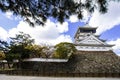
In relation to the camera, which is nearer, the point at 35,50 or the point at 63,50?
the point at 63,50

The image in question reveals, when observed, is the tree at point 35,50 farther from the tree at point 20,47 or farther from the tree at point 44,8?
the tree at point 44,8

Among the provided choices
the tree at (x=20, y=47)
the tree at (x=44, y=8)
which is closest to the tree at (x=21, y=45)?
the tree at (x=20, y=47)

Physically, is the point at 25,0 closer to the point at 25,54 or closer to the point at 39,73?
the point at 39,73

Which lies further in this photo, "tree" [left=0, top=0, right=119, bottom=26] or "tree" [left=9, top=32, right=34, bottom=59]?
"tree" [left=9, top=32, right=34, bottom=59]

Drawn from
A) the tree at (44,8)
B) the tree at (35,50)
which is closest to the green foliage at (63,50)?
the tree at (35,50)

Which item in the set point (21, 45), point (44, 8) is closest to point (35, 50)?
point (21, 45)

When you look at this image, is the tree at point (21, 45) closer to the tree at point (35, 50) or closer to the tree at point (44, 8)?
the tree at point (35, 50)

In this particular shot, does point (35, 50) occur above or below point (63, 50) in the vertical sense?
above

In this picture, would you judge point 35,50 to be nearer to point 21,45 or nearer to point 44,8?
point 21,45

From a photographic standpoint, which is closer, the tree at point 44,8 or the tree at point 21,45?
the tree at point 44,8

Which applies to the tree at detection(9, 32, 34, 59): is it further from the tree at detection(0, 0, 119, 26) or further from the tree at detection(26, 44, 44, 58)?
the tree at detection(0, 0, 119, 26)

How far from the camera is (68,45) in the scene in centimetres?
2927

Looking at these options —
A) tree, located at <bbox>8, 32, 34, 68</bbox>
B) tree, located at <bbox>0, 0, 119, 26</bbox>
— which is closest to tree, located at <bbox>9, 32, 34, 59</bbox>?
tree, located at <bbox>8, 32, 34, 68</bbox>

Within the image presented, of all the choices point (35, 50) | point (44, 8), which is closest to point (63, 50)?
point (35, 50)
